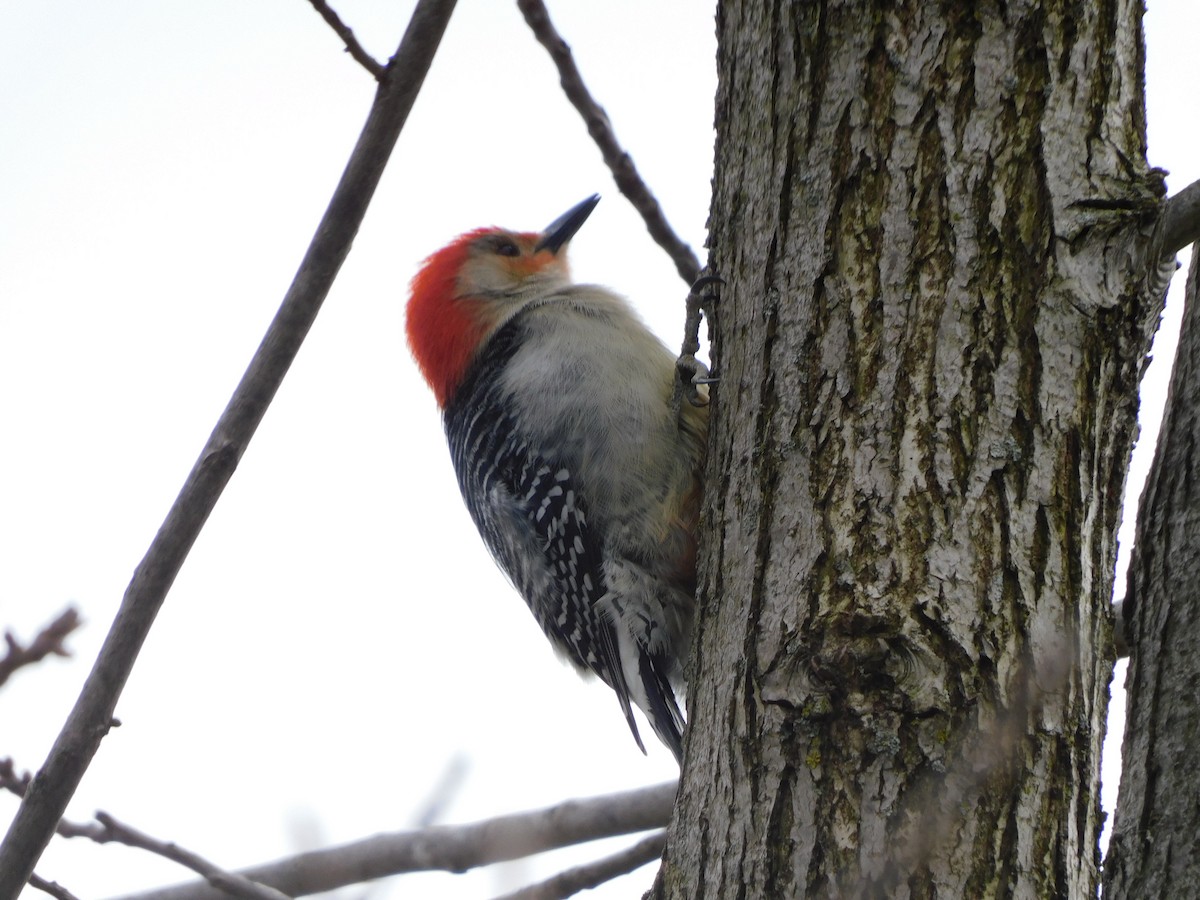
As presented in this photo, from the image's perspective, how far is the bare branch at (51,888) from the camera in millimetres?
2576

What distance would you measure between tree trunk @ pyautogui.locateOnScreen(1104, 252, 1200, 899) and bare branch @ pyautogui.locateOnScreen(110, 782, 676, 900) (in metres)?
1.95

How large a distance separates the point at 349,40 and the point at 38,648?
1619 mm

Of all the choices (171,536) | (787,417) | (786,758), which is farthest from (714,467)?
(171,536)

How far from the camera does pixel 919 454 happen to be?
223cm

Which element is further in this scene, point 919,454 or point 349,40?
point 349,40

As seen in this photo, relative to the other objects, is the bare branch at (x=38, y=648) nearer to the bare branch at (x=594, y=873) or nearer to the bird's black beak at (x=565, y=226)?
the bare branch at (x=594, y=873)

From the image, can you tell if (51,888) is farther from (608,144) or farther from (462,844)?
(608,144)

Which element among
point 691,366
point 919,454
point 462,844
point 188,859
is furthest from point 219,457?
point 462,844

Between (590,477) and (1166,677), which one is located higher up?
(590,477)

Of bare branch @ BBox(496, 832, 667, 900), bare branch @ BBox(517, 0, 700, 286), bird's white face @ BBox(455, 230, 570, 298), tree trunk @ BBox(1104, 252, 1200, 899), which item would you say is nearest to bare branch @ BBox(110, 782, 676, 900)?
bare branch @ BBox(496, 832, 667, 900)

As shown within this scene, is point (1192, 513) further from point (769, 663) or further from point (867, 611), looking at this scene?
point (769, 663)

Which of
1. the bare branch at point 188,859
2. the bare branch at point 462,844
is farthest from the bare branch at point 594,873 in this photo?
the bare branch at point 188,859

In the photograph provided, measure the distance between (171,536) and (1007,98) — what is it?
1.91 meters

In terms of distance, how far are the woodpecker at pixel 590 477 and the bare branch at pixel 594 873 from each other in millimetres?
462
